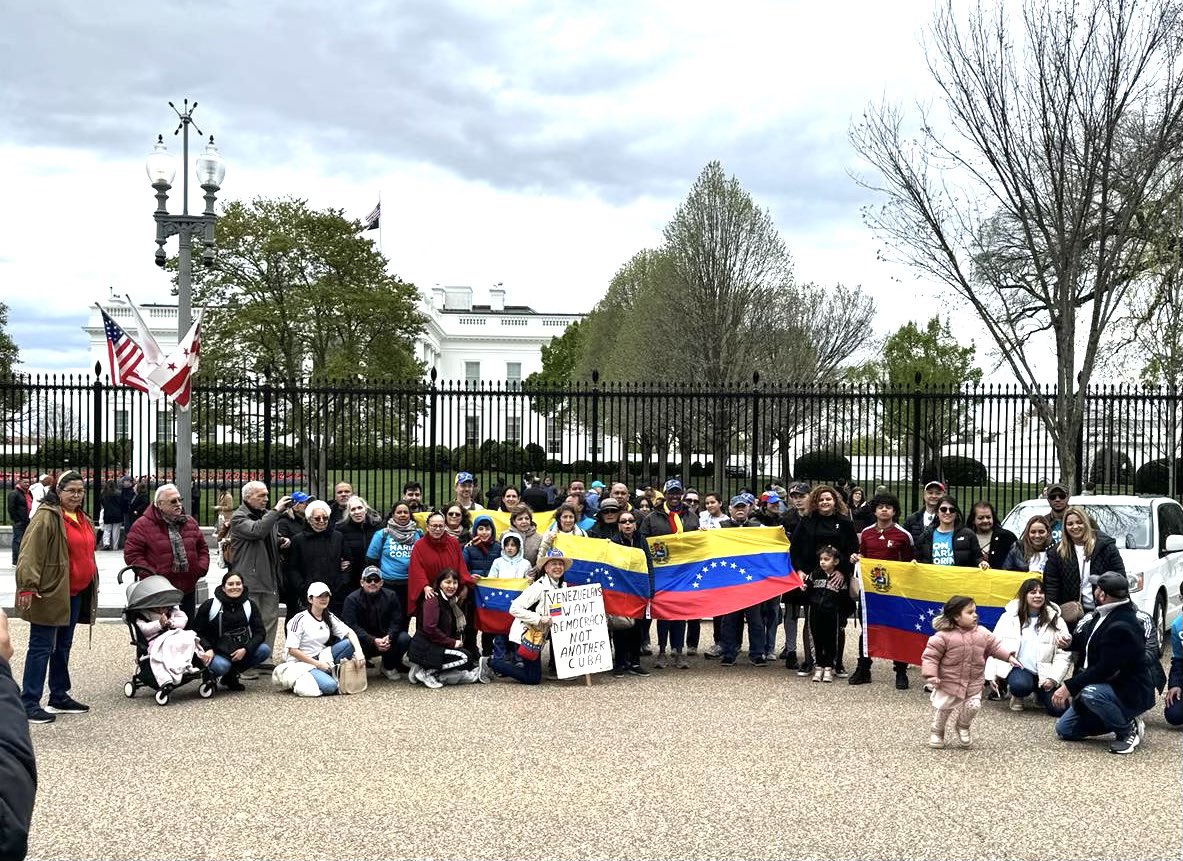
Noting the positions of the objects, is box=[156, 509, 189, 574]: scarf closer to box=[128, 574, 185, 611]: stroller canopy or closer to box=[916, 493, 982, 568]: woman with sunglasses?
box=[128, 574, 185, 611]: stroller canopy

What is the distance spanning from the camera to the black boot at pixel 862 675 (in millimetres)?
10492

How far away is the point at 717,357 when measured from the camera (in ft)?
108

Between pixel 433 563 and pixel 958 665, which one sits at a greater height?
pixel 433 563

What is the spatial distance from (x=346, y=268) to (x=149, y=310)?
30477 millimetres

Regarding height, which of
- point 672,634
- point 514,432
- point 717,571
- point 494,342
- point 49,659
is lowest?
point 672,634

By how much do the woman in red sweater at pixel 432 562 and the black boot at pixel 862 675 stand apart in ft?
11.7

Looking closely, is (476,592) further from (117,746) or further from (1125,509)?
(1125,509)

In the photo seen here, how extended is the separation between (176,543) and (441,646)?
7.90 ft

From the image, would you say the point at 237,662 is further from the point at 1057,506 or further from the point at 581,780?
the point at 1057,506

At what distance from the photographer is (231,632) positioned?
32.6 feet

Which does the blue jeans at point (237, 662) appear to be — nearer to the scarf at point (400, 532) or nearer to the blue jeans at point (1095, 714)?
the scarf at point (400, 532)

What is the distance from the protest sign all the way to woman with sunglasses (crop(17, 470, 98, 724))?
12.6 feet

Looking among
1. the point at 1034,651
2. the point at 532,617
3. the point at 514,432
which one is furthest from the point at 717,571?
the point at 514,432

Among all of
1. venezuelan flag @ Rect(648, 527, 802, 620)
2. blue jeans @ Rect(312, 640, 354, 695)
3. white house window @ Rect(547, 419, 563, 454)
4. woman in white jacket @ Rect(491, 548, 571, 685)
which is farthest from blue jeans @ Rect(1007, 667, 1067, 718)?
white house window @ Rect(547, 419, 563, 454)
